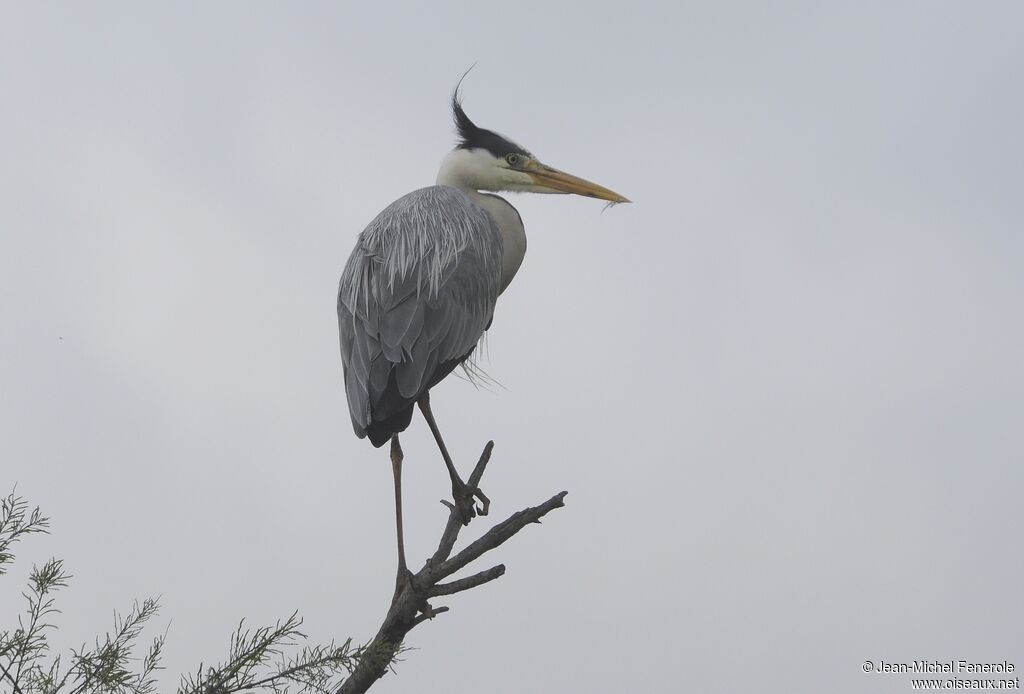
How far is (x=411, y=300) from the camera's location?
4.84 meters

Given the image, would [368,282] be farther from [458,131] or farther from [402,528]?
[458,131]

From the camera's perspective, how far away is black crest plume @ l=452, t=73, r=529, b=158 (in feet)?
21.2

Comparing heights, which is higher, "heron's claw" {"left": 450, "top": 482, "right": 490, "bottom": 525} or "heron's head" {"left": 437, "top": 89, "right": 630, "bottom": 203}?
"heron's head" {"left": 437, "top": 89, "right": 630, "bottom": 203}

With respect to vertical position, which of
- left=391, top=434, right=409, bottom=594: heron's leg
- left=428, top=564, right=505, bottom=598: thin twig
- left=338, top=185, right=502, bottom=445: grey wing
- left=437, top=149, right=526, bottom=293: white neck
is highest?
left=437, top=149, right=526, bottom=293: white neck

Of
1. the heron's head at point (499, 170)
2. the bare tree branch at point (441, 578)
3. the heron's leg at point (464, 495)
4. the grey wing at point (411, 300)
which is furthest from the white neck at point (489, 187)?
the bare tree branch at point (441, 578)

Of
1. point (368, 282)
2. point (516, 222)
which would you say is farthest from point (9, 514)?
point (516, 222)

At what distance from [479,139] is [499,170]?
269mm

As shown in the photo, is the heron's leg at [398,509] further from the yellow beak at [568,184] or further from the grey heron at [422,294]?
the yellow beak at [568,184]

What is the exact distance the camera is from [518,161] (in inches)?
256

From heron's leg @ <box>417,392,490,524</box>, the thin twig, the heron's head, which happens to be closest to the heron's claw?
heron's leg @ <box>417,392,490,524</box>

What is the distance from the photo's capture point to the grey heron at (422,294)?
435cm

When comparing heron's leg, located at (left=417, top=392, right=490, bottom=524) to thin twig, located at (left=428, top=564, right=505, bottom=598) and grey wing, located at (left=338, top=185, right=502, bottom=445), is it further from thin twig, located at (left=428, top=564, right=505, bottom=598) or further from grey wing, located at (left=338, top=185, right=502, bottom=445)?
thin twig, located at (left=428, top=564, right=505, bottom=598)

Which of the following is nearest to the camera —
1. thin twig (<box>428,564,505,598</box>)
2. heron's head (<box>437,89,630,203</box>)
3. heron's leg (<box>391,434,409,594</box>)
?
thin twig (<box>428,564,505,598</box>)

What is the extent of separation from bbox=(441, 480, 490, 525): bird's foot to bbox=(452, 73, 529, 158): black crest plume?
249 cm
